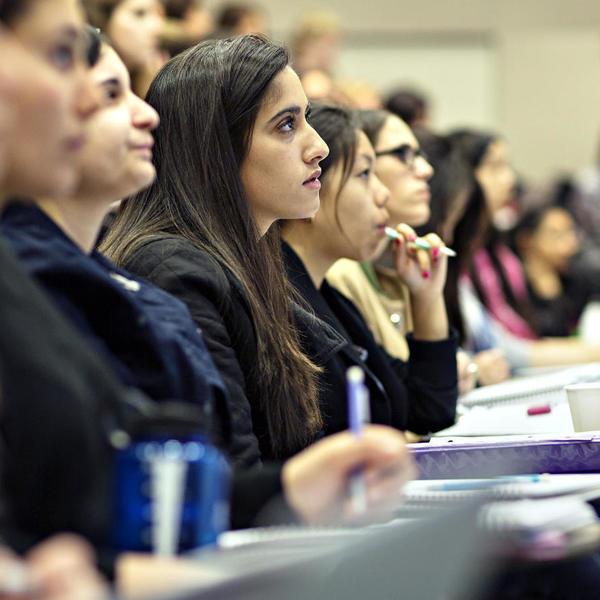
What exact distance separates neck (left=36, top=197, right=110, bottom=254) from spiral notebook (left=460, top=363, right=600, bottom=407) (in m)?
1.54

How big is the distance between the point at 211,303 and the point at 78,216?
474mm

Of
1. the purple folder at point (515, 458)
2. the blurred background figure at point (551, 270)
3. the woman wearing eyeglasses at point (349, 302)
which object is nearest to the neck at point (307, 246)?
the woman wearing eyeglasses at point (349, 302)

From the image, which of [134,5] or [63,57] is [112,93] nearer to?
[63,57]

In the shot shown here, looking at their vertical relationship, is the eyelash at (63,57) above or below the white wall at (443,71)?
below

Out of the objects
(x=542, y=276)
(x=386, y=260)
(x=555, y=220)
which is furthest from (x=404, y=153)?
(x=555, y=220)

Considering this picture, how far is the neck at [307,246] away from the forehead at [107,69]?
3.46 ft

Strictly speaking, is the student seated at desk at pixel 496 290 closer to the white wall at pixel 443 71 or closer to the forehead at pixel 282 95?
the forehead at pixel 282 95

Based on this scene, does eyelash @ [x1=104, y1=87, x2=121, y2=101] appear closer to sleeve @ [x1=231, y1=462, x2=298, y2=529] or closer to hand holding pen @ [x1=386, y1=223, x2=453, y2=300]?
sleeve @ [x1=231, y1=462, x2=298, y2=529]

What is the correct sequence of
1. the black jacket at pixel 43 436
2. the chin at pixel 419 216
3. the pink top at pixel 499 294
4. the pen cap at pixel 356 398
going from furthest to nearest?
the pink top at pixel 499 294
the chin at pixel 419 216
the pen cap at pixel 356 398
the black jacket at pixel 43 436

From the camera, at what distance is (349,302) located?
9.20ft

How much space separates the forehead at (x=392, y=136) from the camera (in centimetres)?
312

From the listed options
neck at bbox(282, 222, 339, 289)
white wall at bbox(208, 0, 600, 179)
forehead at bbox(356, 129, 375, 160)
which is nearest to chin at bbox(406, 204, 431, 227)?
forehead at bbox(356, 129, 375, 160)

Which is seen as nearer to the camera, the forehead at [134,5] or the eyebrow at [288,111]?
the eyebrow at [288,111]

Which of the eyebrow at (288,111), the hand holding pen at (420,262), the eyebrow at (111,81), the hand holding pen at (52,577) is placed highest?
the eyebrow at (288,111)
